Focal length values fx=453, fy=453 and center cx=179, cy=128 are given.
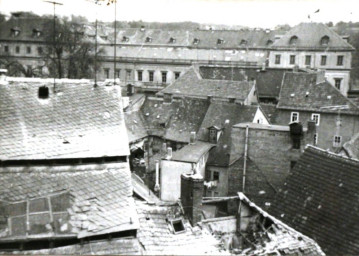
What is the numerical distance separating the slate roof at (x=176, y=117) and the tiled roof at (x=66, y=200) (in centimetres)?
2293

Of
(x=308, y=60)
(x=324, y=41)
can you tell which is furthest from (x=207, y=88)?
(x=324, y=41)

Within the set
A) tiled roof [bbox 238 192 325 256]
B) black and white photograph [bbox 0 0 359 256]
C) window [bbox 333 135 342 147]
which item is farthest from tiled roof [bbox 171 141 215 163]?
tiled roof [bbox 238 192 325 256]

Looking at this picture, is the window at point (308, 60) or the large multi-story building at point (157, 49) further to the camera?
the large multi-story building at point (157, 49)

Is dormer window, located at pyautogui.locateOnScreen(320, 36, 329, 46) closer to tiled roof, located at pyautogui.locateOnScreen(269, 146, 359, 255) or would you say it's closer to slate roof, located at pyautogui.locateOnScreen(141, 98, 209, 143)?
slate roof, located at pyautogui.locateOnScreen(141, 98, 209, 143)

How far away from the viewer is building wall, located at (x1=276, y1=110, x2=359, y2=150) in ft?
118

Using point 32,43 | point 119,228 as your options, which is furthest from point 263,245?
point 32,43

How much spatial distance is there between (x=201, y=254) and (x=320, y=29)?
49.4m

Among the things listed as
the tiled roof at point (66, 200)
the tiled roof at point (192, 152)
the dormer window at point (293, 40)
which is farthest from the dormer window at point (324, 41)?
the tiled roof at point (66, 200)

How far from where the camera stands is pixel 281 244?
13430mm

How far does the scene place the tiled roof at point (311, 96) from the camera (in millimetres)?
36531

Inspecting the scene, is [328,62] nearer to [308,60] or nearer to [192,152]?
[308,60]

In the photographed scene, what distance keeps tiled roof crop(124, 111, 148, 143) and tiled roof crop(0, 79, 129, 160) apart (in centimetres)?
2150

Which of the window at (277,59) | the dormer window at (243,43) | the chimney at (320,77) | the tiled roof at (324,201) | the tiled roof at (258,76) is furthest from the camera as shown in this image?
the dormer window at (243,43)

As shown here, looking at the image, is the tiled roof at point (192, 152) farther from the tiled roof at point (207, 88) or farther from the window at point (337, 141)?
the window at point (337, 141)
